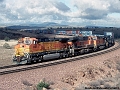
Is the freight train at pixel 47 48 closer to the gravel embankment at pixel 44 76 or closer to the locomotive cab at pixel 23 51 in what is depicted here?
the locomotive cab at pixel 23 51

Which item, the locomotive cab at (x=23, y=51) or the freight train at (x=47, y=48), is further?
the freight train at (x=47, y=48)

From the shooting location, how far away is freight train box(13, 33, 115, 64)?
104 feet

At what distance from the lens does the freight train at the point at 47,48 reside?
31.6 meters

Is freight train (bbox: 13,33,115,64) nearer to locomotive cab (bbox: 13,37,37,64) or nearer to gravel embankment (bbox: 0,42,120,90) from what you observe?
locomotive cab (bbox: 13,37,37,64)

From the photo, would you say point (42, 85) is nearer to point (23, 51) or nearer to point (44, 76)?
point (44, 76)

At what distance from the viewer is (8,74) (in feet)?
82.8

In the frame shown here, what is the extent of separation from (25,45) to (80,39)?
15.4 metres

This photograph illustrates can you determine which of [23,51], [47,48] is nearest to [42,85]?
[23,51]

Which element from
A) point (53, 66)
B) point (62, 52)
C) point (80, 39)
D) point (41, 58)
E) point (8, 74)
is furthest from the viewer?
point (80, 39)

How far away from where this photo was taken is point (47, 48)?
35.2m

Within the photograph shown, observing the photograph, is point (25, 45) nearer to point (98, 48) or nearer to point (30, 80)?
point (30, 80)

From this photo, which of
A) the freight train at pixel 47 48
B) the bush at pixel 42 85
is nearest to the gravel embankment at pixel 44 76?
the bush at pixel 42 85

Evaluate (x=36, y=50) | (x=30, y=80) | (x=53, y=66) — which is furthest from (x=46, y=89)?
(x=36, y=50)

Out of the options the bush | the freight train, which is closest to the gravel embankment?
the bush
